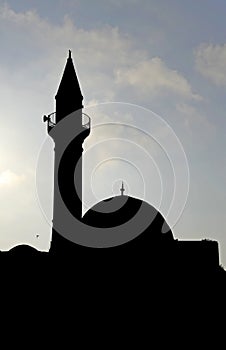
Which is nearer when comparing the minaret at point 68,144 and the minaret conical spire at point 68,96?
the minaret at point 68,144

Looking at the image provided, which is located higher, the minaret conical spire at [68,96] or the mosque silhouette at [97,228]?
the minaret conical spire at [68,96]

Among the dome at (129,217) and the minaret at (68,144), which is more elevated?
the minaret at (68,144)

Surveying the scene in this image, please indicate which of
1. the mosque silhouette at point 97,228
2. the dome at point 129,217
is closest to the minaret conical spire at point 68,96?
the mosque silhouette at point 97,228

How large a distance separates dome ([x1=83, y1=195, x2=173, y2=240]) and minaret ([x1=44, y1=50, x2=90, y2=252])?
0.90 m

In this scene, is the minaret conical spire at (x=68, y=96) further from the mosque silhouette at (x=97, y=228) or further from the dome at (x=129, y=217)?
the dome at (x=129, y=217)

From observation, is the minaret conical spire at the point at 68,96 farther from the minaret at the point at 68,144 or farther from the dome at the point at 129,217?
the dome at the point at 129,217

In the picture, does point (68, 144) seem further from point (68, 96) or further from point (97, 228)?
point (97, 228)

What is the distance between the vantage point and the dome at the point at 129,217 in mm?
22000

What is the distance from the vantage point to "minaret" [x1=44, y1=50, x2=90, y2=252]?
2217cm

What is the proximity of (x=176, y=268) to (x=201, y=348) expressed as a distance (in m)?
4.30

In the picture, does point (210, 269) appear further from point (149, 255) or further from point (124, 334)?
point (124, 334)

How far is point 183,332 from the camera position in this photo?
64.3 ft

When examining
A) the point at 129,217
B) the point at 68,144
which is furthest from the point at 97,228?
the point at 68,144

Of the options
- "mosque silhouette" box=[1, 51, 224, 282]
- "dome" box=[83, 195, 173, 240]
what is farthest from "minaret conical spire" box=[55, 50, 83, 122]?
"dome" box=[83, 195, 173, 240]
